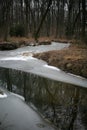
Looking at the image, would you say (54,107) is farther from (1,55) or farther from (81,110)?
(1,55)

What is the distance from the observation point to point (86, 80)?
1358cm

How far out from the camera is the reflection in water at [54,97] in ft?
25.8

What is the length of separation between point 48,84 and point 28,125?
5435mm

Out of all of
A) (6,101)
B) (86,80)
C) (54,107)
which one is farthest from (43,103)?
(86,80)

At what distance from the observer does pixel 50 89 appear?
38.3 feet

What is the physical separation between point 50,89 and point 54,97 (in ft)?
4.07

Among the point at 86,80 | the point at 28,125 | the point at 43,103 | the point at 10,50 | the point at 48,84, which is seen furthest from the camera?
the point at 10,50

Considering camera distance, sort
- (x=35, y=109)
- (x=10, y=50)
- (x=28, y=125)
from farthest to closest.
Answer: (x=10, y=50), (x=35, y=109), (x=28, y=125)

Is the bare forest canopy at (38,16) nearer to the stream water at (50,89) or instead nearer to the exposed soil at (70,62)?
the exposed soil at (70,62)

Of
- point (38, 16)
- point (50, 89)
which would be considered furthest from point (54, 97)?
point (38, 16)

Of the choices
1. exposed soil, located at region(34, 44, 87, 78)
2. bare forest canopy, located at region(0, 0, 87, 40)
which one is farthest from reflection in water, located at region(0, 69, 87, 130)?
bare forest canopy, located at region(0, 0, 87, 40)

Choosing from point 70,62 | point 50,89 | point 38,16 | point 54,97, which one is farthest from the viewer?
point 38,16

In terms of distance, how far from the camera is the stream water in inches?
319

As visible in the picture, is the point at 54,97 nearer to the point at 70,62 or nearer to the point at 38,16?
the point at 70,62
